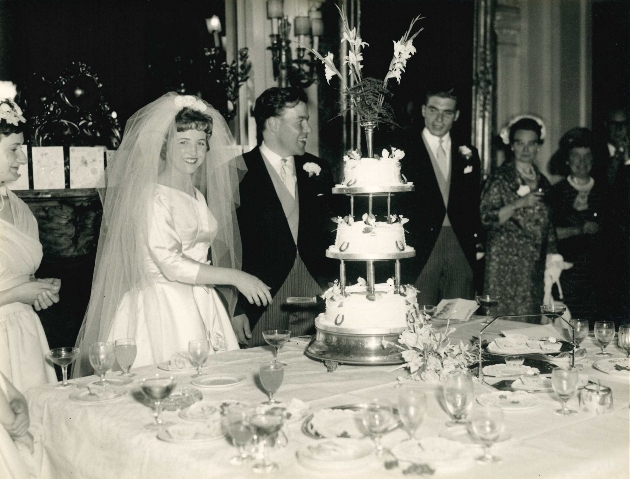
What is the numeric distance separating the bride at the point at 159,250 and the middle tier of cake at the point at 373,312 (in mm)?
587

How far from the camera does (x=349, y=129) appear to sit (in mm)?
7078

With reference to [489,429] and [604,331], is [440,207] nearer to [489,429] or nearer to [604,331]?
[604,331]

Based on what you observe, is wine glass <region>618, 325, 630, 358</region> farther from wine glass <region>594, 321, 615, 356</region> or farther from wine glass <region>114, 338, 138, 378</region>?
wine glass <region>114, 338, 138, 378</region>

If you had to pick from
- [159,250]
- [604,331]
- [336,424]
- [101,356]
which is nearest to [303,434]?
[336,424]

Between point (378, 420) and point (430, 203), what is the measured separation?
328 cm

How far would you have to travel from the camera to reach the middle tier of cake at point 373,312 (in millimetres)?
2750

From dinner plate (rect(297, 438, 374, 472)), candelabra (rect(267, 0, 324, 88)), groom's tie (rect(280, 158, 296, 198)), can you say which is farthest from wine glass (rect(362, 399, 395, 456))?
candelabra (rect(267, 0, 324, 88))

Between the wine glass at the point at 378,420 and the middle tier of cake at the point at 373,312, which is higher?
the middle tier of cake at the point at 373,312

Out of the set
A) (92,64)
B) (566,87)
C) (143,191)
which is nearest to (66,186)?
(92,64)

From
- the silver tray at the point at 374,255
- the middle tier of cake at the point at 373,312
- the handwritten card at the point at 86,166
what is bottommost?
the middle tier of cake at the point at 373,312

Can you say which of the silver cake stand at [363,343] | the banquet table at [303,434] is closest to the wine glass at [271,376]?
the banquet table at [303,434]

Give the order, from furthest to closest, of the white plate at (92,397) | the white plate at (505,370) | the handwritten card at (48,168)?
the handwritten card at (48,168) < the white plate at (505,370) < the white plate at (92,397)

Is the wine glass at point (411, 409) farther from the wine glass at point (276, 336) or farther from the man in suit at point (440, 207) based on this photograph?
the man in suit at point (440, 207)

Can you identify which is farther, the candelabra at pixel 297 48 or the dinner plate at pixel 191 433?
the candelabra at pixel 297 48
